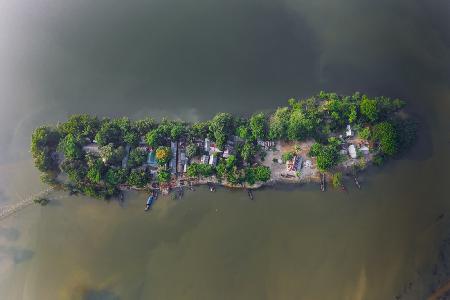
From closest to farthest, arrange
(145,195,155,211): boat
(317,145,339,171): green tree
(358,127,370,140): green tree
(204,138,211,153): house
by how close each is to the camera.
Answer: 1. (317,145,339,171): green tree
2. (358,127,370,140): green tree
3. (145,195,155,211): boat
4. (204,138,211,153): house

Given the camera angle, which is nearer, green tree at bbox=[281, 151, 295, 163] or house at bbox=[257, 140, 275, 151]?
green tree at bbox=[281, 151, 295, 163]

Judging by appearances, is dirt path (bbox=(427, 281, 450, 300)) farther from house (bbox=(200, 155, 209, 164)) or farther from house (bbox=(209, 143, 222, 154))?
house (bbox=(200, 155, 209, 164))

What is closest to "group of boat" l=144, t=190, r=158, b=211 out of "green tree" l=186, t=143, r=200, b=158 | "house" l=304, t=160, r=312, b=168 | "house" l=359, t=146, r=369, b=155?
"green tree" l=186, t=143, r=200, b=158

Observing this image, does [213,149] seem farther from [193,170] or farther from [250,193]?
[250,193]

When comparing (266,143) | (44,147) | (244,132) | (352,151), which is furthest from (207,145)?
(44,147)

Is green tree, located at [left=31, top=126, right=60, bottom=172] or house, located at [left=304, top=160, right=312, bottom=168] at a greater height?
green tree, located at [left=31, top=126, right=60, bottom=172]

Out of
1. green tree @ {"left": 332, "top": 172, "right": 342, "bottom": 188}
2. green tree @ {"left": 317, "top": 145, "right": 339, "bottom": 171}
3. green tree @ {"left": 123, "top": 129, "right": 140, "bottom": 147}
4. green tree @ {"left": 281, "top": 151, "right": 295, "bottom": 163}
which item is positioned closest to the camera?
green tree @ {"left": 317, "top": 145, "right": 339, "bottom": 171}
